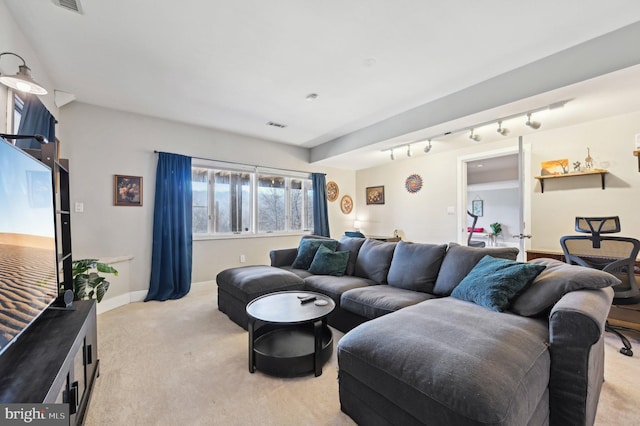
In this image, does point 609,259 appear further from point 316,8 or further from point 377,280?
point 316,8

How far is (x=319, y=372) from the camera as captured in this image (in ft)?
6.23

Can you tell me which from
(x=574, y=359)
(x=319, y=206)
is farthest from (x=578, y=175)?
(x=319, y=206)

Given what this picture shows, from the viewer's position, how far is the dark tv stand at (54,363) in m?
0.88

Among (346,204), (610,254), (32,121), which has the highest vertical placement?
(32,121)

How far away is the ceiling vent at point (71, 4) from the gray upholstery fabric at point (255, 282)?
2.45 m

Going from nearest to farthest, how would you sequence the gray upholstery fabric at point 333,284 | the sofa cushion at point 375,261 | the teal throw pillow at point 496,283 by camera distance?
1. the teal throw pillow at point 496,283
2. the gray upholstery fabric at point 333,284
3. the sofa cushion at point 375,261

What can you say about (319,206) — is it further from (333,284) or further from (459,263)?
(459,263)

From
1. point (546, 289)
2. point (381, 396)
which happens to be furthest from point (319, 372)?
point (546, 289)

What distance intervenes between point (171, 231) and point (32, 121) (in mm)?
1984

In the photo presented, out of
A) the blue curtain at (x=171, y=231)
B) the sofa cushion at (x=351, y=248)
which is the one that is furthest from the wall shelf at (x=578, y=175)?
the blue curtain at (x=171, y=231)

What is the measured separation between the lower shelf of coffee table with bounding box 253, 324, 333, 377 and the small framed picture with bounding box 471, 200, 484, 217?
6.56 meters

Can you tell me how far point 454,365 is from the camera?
1140 millimetres

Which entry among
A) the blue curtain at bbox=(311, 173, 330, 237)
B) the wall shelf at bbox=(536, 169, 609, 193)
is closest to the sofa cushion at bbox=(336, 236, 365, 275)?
the blue curtain at bbox=(311, 173, 330, 237)

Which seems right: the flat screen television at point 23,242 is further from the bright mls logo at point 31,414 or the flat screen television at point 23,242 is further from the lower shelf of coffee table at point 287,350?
the lower shelf of coffee table at point 287,350
